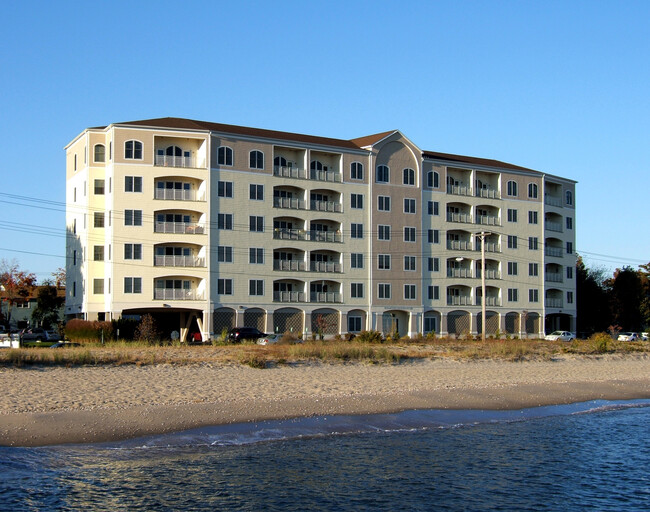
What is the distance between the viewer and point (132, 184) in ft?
228

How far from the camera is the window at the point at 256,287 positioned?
73.6 m

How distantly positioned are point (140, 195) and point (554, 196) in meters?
53.0

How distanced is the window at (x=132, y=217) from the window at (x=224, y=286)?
920 centimetres

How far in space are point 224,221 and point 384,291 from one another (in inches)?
757

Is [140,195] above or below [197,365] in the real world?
above

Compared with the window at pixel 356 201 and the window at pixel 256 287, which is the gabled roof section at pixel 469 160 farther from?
the window at pixel 256 287

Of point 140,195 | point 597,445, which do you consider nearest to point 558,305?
point 140,195

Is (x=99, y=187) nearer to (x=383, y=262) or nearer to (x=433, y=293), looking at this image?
(x=383, y=262)

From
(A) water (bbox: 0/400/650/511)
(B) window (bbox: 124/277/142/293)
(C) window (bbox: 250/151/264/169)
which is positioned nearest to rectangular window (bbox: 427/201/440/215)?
(C) window (bbox: 250/151/264/169)

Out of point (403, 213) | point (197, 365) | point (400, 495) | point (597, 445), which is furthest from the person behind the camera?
point (403, 213)

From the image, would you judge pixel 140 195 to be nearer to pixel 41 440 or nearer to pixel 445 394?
pixel 445 394

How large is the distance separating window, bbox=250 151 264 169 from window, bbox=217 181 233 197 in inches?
124

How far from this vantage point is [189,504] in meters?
16.8

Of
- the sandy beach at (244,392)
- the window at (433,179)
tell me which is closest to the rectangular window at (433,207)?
the window at (433,179)
